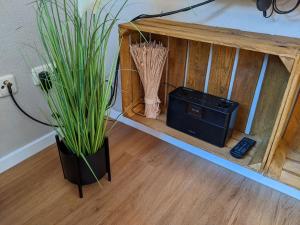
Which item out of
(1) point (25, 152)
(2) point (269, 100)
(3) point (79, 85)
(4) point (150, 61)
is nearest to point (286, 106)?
(2) point (269, 100)

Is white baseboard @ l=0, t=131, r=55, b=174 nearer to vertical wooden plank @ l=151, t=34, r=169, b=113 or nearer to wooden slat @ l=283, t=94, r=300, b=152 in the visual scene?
vertical wooden plank @ l=151, t=34, r=169, b=113

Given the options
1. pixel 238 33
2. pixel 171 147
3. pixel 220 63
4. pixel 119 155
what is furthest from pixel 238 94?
pixel 119 155

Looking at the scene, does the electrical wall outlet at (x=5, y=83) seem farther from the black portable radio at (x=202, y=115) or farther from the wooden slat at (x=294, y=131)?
the wooden slat at (x=294, y=131)

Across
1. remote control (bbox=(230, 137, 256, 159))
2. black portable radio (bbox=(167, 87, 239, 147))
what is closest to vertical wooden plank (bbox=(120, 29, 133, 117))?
black portable radio (bbox=(167, 87, 239, 147))

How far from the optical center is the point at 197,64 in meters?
1.30

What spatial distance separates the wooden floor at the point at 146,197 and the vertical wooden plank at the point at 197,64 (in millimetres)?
403

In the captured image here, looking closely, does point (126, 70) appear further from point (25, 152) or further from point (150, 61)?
point (25, 152)

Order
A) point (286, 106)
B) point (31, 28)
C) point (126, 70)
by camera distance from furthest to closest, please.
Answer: point (126, 70), point (31, 28), point (286, 106)

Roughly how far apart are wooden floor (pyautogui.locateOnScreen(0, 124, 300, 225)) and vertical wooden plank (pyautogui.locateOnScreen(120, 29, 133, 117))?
0.92 feet

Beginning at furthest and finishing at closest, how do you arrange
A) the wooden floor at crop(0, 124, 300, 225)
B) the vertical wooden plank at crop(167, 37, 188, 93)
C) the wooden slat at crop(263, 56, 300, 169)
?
the vertical wooden plank at crop(167, 37, 188, 93) < the wooden floor at crop(0, 124, 300, 225) < the wooden slat at crop(263, 56, 300, 169)

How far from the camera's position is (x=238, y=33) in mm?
1012

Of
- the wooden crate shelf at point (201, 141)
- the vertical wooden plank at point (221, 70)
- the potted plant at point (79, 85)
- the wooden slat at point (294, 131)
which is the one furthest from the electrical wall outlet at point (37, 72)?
the wooden slat at point (294, 131)

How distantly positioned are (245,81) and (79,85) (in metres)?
0.77

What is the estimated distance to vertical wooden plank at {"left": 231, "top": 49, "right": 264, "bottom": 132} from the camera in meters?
1.13
